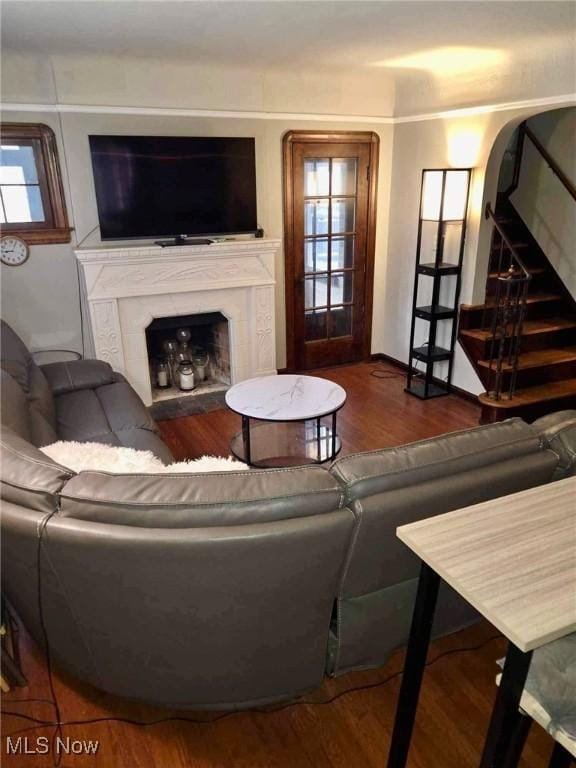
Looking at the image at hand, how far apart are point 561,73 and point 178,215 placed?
269 centimetres

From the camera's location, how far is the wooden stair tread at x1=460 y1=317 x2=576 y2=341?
13.4 feet

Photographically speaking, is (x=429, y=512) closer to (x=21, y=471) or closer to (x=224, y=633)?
(x=224, y=633)

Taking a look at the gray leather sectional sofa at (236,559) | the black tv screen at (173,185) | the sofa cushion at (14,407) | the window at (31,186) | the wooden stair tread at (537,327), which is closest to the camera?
the gray leather sectional sofa at (236,559)

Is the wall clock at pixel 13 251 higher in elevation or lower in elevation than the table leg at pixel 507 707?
higher

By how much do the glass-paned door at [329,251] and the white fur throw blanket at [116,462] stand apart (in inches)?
113

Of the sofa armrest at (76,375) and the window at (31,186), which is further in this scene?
the window at (31,186)

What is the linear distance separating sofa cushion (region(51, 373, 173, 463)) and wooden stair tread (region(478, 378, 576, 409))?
7.70 feet

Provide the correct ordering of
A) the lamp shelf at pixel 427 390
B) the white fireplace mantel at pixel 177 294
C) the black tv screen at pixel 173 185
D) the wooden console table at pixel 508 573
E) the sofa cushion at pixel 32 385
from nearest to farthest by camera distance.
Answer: the wooden console table at pixel 508 573 < the sofa cushion at pixel 32 385 < the black tv screen at pixel 173 185 < the white fireplace mantel at pixel 177 294 < the lamp shelf at pixel 427 390

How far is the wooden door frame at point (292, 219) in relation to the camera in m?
4.28

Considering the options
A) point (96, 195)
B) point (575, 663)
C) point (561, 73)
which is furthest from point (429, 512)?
point (96, 195)

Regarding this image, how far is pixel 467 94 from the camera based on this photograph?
3.82 m

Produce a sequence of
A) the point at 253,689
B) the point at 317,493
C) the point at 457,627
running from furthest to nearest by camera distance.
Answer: the point at 457,627
the point at 253,689
the point at 317,493

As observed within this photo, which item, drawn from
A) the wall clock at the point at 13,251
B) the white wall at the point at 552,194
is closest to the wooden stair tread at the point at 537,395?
the white wall at the point at 552,194

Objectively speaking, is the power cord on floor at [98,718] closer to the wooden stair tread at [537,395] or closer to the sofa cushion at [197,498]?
the sofa cushion at [197,498]
